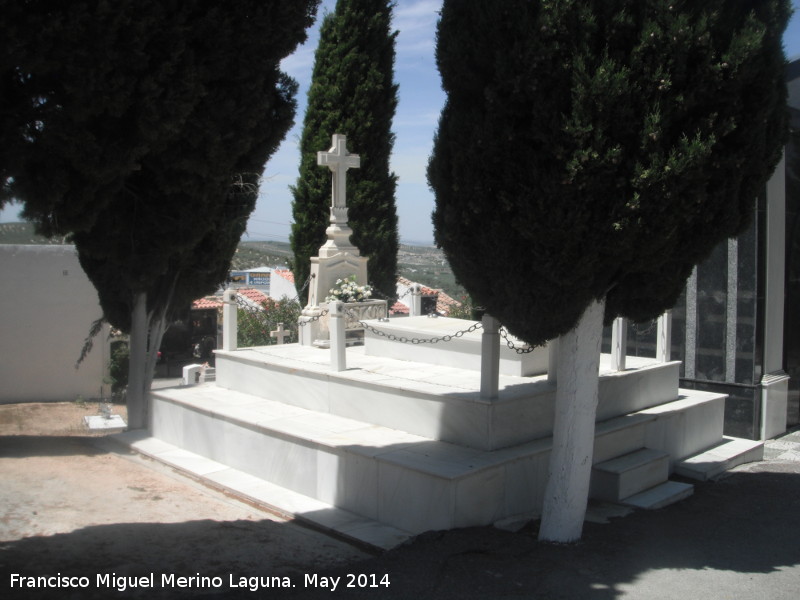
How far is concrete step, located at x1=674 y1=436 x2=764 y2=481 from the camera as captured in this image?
7703mm

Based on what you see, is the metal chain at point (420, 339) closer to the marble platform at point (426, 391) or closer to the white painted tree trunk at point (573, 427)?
the marble platform at point (426, 391)

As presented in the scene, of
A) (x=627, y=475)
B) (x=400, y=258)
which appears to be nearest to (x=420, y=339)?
(x=627, y=475)

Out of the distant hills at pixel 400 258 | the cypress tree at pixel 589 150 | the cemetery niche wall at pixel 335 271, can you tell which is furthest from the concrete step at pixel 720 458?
the cemetery niche wall at pixel 335 271

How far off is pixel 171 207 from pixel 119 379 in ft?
33.4

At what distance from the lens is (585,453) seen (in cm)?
531

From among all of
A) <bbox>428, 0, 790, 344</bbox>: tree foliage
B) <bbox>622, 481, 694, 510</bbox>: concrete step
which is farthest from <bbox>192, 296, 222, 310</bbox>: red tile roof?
<bbox>428, 0, 790, 344</bbox>: tree foliage

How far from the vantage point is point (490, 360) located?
625cm

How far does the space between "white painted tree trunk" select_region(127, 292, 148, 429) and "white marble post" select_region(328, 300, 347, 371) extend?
2453 mm

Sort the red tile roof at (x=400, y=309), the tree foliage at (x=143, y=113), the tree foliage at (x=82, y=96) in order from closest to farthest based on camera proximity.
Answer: the tree foliage at (x=82, y=96)
the tree foliage at (x=143, y=113)
the red tile roof at (x=400, y=309)

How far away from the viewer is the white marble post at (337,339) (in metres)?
7.68

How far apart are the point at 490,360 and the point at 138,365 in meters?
4.72

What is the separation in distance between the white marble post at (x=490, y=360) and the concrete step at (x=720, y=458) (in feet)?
9.19

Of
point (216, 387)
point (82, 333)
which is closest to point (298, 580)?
point (216, 387)

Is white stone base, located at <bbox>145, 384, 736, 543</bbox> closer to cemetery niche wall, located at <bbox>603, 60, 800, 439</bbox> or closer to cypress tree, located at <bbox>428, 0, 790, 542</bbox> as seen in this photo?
cypress tree, located at <bbox>428, 0, 790, 542</bbox>
